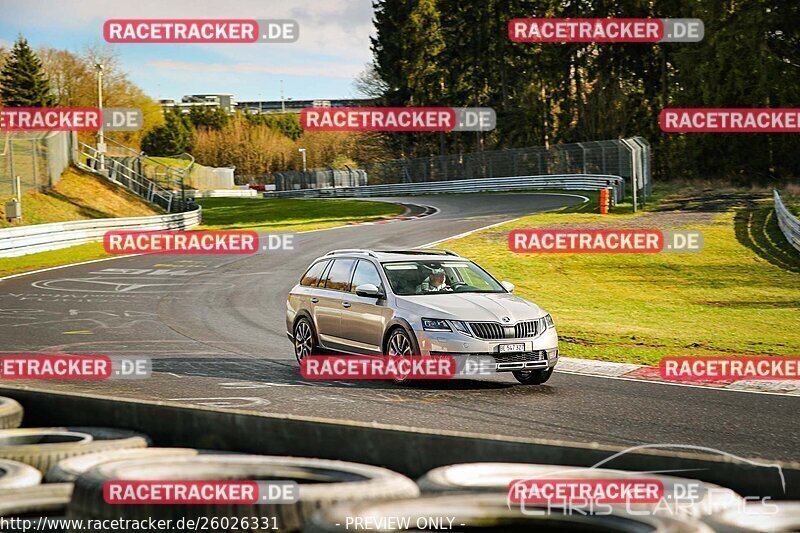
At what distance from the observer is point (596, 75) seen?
7919cm

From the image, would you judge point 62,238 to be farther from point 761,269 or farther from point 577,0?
point 577,0

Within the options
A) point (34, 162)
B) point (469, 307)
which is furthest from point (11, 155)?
point (469, 307)

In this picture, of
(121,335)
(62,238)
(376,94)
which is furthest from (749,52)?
(376,94)

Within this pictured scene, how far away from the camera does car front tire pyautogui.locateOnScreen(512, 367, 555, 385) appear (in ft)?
43.5

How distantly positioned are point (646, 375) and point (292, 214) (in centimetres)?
4529

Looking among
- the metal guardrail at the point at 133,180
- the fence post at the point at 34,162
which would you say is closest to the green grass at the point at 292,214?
the metal guardrail at the point at 133,180

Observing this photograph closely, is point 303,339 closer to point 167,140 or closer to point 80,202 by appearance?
point 80,202

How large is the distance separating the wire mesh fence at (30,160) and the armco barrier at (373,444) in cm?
3868

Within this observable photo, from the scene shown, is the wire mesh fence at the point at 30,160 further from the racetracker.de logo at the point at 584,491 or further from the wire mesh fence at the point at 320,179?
the wire mesh fence at the point at 320,179

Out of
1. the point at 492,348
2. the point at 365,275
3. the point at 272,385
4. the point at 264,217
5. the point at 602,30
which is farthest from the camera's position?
the point at 602,30

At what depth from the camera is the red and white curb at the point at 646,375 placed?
13.2m

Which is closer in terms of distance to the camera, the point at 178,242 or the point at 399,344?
the point at 399,344

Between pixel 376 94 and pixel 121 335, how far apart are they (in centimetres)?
8591

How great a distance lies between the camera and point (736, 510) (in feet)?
14.4
